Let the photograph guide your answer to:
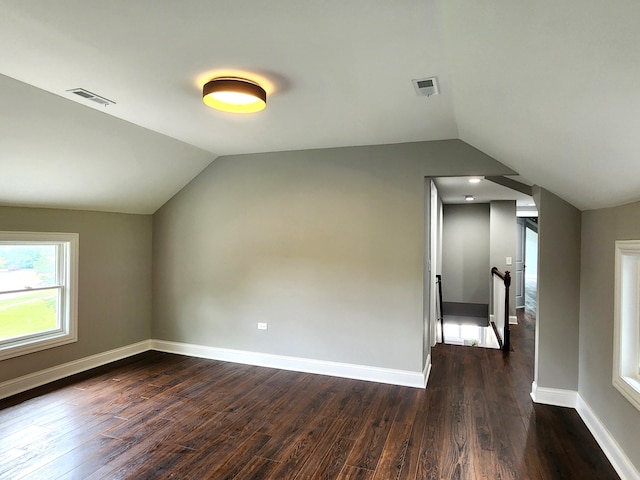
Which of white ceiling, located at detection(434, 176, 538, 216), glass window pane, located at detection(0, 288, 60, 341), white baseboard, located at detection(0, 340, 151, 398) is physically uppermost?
white ceiling, located at detection(434, 176, 538, 216)

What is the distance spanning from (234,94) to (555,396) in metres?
3.81

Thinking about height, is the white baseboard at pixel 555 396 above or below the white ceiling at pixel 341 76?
below

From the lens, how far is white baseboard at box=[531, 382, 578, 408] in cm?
342

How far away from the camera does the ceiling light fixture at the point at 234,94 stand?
239 centimetres

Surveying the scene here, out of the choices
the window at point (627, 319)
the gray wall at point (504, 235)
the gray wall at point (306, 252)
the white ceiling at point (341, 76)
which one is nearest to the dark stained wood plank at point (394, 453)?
the gray wall at point (306, 252)

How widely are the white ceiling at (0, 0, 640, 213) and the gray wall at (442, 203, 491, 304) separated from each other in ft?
15.3

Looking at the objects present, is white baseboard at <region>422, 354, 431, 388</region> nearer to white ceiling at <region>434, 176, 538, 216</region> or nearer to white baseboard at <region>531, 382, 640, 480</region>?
white baseboard at <region>531, 382, 640, 480</region>

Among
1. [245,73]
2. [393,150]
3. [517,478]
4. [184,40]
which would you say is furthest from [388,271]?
[184,40]

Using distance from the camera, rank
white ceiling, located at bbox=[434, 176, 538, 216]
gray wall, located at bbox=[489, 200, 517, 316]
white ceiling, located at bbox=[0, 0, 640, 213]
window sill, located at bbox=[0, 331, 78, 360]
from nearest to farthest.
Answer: white ceiling, located at bbox=[0, 0, 640, 213] → window sill, located at bbox=[0, 331, 78, 360] → white ceiling, located at bbox=[434, 176, 538, 216] → gray wall, located at bbox=[489, 200, 517, 316]

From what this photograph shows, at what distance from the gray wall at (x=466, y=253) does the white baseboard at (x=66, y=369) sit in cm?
606

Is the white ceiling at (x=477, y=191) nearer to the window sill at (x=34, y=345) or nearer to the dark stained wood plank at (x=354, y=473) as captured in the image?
the dark stained wood plank at (x=354, y=473)

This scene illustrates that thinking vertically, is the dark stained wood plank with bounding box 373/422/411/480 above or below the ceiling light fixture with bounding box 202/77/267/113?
below

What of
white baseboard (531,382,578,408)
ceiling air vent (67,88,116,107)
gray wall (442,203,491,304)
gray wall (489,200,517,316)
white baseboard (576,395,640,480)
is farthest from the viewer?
gray wall (442,203,491,304)

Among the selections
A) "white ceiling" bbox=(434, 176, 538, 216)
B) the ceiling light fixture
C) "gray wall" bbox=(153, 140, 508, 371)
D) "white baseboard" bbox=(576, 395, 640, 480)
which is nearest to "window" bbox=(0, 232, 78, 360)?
"gray wall" bbox=(153, 140, 508, 371)
